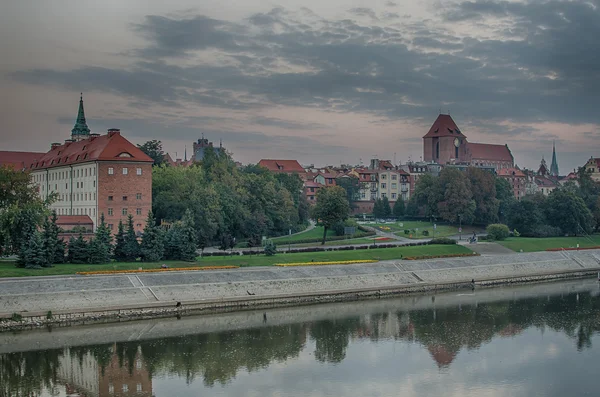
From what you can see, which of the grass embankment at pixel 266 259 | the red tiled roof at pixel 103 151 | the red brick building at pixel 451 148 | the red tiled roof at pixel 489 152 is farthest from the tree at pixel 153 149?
the red tiled roof at pixel 489 152

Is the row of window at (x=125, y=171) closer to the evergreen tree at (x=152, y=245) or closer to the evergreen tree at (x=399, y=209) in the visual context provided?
the evergreen tree at (x=152, y=245)

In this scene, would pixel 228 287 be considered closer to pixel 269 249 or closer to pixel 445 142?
pixel 269 249

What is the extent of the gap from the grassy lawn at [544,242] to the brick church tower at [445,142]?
6596cm

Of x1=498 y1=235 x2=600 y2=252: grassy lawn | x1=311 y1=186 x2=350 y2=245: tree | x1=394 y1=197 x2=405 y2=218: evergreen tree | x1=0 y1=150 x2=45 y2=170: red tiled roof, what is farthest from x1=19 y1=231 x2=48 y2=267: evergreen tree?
x1=394 y1=197 x2=405 y2=218: evergreen tree

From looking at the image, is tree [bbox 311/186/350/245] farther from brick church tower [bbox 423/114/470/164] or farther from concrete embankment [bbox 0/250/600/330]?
brick church tower [bbox 423/114/470/164]

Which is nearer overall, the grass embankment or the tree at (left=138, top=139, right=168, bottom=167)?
the grass embankment

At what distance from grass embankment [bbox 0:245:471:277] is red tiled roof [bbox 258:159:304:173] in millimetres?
61309

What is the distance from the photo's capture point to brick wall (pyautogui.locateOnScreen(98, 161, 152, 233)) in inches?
2488

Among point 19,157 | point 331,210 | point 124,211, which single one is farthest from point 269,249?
point 19,157

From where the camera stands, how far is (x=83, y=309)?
1542 inches

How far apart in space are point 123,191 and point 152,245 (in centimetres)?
1516

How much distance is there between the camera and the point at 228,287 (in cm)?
4578

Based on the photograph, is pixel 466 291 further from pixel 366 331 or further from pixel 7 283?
pixel 7 283

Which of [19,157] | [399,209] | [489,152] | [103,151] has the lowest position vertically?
[399,209]
